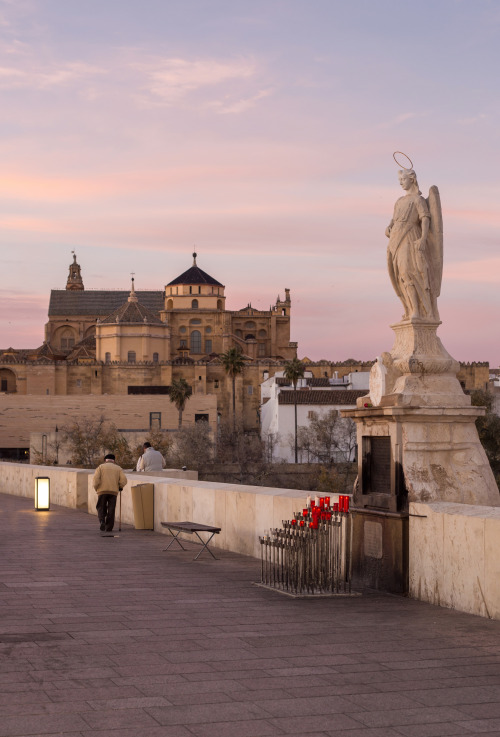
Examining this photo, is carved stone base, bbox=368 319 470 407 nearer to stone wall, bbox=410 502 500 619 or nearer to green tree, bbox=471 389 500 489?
stone wall, bbox=410 502 500 619

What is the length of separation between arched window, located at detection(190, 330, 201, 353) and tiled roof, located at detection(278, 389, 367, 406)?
1790 inches

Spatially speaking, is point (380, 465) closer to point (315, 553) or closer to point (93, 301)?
point (315, 553)

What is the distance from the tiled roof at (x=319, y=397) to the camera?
81562 mm

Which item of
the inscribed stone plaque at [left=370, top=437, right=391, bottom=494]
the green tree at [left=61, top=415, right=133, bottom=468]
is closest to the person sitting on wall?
the inscribed stone plaque at [left=370, top=437, right=391, bottom=494]

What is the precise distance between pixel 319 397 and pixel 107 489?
2658 inches

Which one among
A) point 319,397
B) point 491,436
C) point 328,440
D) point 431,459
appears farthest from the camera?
point 319,397

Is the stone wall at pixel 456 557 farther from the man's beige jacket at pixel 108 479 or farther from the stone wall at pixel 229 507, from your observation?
Answer: the man's beige jacket at pixel 108 479

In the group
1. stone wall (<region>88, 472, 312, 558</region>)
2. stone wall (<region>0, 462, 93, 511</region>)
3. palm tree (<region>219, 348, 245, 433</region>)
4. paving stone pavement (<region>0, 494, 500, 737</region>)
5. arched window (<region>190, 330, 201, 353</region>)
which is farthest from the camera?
arched window (<region>190, 330, 201, 353</region>)

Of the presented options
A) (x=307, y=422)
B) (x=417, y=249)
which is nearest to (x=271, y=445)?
(x=307, y=422)

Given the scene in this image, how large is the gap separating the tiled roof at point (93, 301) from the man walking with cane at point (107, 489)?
123402mm

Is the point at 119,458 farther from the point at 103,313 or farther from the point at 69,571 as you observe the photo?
the point at 103,313

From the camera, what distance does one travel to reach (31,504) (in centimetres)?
2161

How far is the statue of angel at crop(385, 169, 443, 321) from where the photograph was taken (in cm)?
963

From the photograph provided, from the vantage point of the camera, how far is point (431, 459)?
9164 mm
